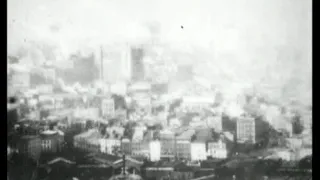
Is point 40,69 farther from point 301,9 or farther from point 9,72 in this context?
point 301,9

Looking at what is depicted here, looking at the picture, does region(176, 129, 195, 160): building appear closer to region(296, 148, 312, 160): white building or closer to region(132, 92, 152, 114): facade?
region(132, 92, 152, 114): facade

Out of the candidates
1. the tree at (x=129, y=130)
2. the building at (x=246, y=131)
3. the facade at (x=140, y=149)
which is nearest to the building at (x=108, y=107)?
the tree at (x=129, y=130)

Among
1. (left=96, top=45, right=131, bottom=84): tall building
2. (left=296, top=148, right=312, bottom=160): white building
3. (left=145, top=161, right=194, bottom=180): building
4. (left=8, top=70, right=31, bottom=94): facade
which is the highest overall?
(left=96, top=45, right=131, bottom=84): tall building

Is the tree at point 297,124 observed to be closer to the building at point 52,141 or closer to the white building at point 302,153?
the white building at point 302,153

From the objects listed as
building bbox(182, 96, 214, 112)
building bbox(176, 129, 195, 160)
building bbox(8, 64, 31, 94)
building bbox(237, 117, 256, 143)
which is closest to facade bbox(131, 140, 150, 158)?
building bbox(176, 129, 195, 160)

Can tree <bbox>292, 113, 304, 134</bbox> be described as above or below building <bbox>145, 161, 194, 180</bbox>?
above

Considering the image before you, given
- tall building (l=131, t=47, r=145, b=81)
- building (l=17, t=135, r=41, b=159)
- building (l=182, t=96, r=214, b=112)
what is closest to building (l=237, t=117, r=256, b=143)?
building (l=182, t=96, r=214, b=112)

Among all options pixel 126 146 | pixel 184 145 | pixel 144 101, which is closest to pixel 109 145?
pixel 126 146
